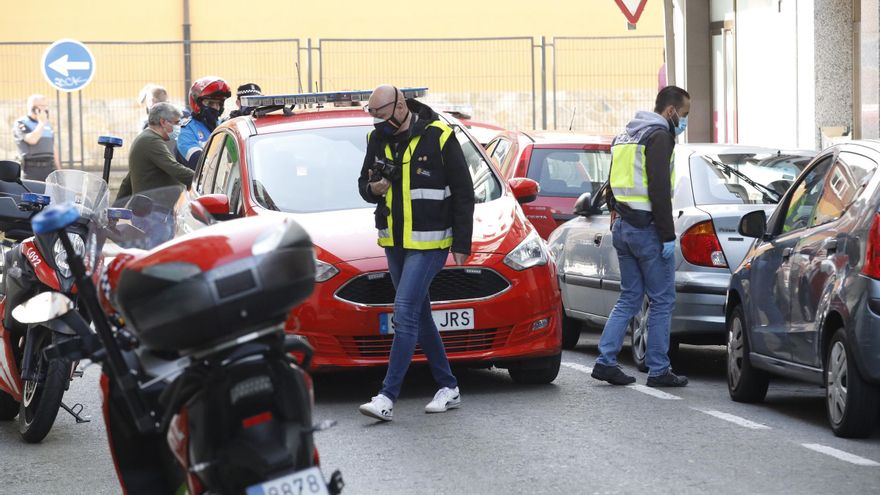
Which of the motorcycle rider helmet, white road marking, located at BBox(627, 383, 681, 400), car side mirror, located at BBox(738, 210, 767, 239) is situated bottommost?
white road marking, located at BBox(627, 383, 681, 400)

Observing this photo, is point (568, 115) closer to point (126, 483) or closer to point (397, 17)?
point (397, 17)

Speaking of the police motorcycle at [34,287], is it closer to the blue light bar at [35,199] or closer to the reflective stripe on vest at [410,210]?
the blue light bar at [35,199]

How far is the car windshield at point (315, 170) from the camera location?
10312mm

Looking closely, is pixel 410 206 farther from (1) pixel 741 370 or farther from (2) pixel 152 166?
(2) pixel 152 166

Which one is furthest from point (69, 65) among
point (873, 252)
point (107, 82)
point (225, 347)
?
point (225, 347)

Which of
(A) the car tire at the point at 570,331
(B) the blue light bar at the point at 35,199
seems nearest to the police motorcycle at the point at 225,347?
(B) the blue light bar at the point at 35,199

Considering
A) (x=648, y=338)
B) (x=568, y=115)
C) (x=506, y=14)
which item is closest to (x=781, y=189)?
(x=648, y=338)

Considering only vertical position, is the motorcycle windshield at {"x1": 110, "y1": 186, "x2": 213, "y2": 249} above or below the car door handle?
above

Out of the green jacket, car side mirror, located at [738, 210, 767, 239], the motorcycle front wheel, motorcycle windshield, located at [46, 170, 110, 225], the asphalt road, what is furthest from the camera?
the green jacket

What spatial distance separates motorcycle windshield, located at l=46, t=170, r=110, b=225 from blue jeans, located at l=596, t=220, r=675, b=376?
12.1 feet

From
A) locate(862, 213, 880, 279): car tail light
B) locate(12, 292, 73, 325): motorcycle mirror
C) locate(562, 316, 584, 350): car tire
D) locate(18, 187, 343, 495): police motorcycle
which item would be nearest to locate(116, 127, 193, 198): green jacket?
locate(562, 316, 584, 350): car tire

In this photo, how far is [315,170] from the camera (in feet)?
34.8

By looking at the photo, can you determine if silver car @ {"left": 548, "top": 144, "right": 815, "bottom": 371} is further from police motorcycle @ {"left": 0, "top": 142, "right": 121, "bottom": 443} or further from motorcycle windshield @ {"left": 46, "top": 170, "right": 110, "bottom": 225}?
motorcycle windshield @ {"left": 46, "top": 170, "right": 110, "bottom": 225}

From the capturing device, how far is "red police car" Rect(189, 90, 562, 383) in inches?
369
